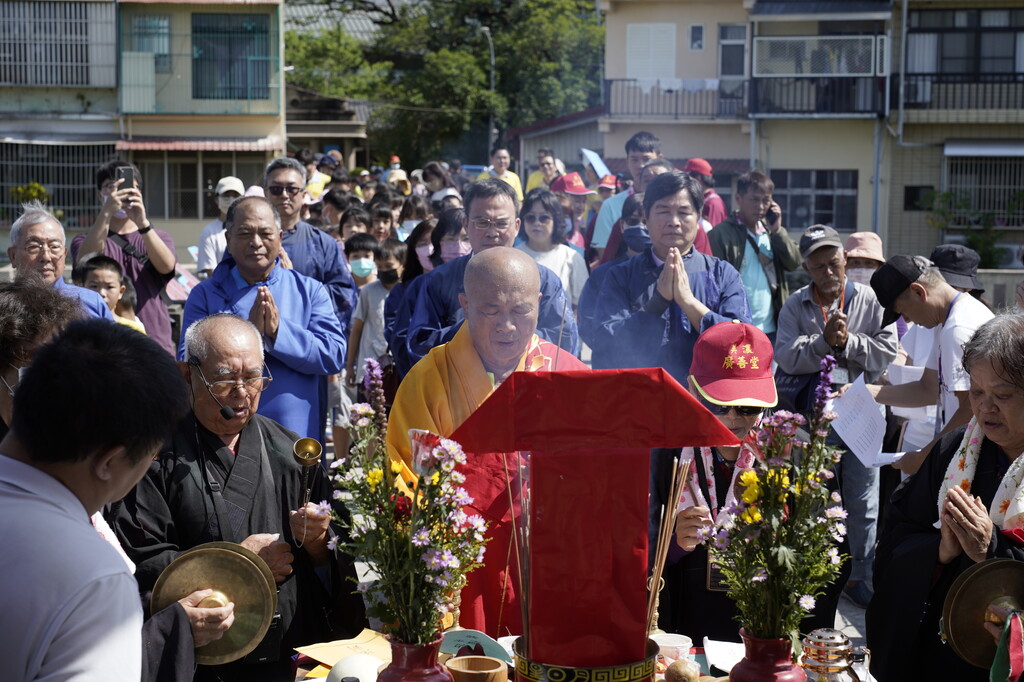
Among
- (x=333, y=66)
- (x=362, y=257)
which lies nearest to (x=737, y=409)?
(x=362, y=257)

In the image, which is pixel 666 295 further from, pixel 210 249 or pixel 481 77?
pixel 481 77

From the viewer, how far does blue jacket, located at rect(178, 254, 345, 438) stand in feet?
15.5

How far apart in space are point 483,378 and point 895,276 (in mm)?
2236

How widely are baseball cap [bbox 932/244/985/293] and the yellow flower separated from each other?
3662mm

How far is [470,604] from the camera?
11.3 ft

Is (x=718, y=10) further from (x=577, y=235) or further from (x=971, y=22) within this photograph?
(x=577, y=235)

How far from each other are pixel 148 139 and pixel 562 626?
26853mm

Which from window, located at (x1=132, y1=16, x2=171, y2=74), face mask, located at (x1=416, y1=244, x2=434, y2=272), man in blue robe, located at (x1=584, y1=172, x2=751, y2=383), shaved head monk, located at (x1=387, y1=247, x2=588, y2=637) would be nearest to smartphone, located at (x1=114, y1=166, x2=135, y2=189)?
→ face mask, located at (x1=416, y1=244, x2=434, y2=272)

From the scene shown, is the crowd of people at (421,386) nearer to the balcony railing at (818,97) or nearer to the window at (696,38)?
the balcony railing at (818,97)

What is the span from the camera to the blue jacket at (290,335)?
15.5 ft

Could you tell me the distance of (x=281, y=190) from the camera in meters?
6.50

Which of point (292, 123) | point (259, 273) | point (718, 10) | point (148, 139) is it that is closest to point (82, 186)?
point (148, 139)

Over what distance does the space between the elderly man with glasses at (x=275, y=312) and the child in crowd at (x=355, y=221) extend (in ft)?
15.1

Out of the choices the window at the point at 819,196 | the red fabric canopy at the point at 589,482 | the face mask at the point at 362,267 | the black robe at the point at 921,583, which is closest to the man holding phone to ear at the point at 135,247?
the face mask at the point at 362,267
